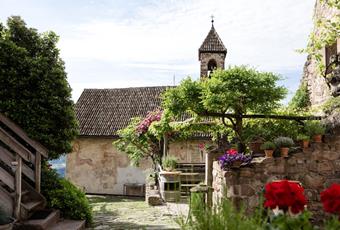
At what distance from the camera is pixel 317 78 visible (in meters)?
12.2

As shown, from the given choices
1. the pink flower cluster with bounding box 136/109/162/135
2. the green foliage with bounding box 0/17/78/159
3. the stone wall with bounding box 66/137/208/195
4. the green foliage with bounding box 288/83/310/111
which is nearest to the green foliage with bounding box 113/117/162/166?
the pink flower cluster with bounding box 136/109/162/135

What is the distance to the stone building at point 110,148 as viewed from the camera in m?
17.0

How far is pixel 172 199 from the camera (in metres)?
11.0

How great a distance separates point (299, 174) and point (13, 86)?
5.95 metres

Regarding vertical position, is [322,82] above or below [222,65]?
below

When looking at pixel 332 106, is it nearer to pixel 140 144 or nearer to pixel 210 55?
pixel 140 144

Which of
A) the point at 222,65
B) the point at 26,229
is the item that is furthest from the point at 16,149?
the point at 222,65

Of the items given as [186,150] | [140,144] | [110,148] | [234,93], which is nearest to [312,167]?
[234,93]

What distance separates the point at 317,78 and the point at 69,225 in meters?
9.41

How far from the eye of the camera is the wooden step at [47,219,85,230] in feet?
20.1

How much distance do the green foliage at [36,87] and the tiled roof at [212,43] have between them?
40.4ft

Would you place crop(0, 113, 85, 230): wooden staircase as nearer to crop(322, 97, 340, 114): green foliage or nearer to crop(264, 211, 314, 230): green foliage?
crop(264, 211, 314, 230): green foliage

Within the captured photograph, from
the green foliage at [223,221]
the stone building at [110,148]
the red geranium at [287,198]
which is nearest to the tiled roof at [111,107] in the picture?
the stone building at [110,148]

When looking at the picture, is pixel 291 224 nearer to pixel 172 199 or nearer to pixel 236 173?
pixel 236 173
